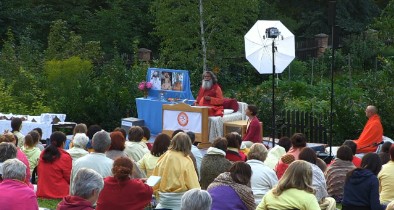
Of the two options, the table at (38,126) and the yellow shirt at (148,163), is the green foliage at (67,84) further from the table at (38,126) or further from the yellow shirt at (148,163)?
the yellow shirt at (148,163)

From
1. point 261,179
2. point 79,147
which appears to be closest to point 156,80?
point 79,147

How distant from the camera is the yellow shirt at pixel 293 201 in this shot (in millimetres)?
8734

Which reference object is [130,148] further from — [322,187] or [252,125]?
[252,125]

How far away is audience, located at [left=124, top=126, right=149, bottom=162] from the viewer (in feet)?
45.5

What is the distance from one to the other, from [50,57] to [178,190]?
16567 millimetres

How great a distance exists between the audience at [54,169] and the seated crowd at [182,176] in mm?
14

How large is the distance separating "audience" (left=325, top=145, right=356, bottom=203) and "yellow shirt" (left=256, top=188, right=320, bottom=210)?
3.94m

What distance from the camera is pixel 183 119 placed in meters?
20.0

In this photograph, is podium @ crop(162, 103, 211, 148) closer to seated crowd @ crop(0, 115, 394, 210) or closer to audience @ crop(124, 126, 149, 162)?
seated crowd @ crop(0, 115, 394, 210)

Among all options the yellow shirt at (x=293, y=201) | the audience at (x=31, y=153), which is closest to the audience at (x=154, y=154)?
the audience at (x=31, y=153)

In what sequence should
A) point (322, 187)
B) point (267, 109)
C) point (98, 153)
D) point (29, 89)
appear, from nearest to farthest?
point (322, 187), point (98, 153), point (267, 109), point (29, 89)

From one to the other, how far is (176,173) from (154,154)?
1.28 metres

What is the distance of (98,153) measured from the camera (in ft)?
39.2

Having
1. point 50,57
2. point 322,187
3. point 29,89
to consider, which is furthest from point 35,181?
point 50,57
